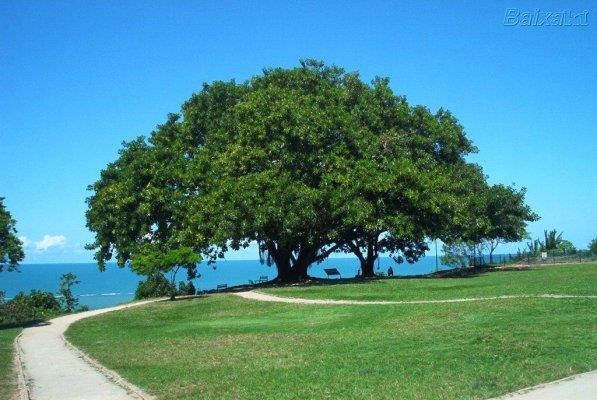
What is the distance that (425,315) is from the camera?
60.7 ft

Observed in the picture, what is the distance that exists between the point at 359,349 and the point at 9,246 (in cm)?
1500

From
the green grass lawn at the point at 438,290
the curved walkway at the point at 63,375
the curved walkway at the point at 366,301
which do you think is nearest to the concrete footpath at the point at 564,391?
the curved walkway at the point at 63,375

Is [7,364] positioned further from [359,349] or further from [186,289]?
[186,289]

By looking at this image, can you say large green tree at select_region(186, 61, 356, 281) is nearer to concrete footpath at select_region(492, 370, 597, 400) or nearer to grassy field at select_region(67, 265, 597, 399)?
grassy field at select_region(67, 265, 597, 399)

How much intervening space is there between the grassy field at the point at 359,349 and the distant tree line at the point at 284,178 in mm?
9795

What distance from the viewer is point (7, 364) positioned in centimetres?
1478

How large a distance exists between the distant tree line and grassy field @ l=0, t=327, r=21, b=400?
930cm

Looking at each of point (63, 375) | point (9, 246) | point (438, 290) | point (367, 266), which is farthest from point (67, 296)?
point (63, 375)

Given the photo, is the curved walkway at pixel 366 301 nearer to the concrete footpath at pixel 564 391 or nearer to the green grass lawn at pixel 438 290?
the green grass lawn at pixel 438 290

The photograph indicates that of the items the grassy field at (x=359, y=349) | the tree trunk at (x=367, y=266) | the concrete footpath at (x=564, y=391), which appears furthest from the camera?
the tree trunk at (x=367, y=266)

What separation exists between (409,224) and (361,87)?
1042 cm

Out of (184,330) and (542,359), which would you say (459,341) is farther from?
(184,330)

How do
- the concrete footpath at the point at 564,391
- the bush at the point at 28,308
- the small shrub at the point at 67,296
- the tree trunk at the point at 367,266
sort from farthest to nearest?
the tree trunk at the point at 367,266
the small shrub at the point at 67,296
the bush at the point at 28,308
the concrete footpath at the point at 564,391

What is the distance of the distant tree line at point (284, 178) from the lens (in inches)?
1289
